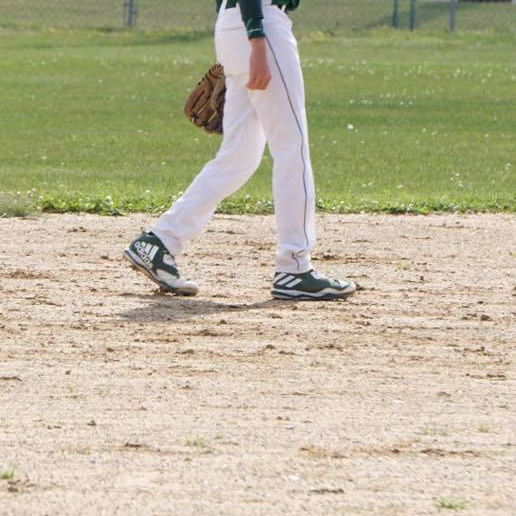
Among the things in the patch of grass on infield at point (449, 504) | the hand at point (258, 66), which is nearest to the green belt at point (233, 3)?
the hand at point (258, 66)

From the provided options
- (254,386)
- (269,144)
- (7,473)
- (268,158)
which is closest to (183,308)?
(269,144)

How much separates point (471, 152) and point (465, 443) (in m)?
10.7

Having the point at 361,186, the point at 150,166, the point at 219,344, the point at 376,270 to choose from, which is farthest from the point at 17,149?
the point at 219,344

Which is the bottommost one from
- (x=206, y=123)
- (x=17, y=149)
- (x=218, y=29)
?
(x=17, y=149)

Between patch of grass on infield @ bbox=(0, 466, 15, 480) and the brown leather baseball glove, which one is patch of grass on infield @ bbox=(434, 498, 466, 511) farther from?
the brown leather baseball glove

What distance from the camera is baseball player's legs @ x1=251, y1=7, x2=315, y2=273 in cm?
686

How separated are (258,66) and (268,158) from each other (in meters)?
7.67

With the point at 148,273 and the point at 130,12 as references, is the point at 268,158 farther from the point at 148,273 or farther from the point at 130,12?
the point at 130,12

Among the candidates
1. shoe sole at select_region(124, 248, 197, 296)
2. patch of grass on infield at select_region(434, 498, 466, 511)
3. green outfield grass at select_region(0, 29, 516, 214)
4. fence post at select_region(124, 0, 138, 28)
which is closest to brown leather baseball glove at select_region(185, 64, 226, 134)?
shoe sole at select_region(124, 248, 197, 296)

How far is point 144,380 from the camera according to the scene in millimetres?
5477

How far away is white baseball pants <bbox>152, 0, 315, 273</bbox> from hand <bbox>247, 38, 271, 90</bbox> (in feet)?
0.34

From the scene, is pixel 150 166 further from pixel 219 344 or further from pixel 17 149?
pixel 219 344

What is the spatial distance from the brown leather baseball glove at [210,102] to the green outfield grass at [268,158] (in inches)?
106

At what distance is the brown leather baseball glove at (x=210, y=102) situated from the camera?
292 inches
